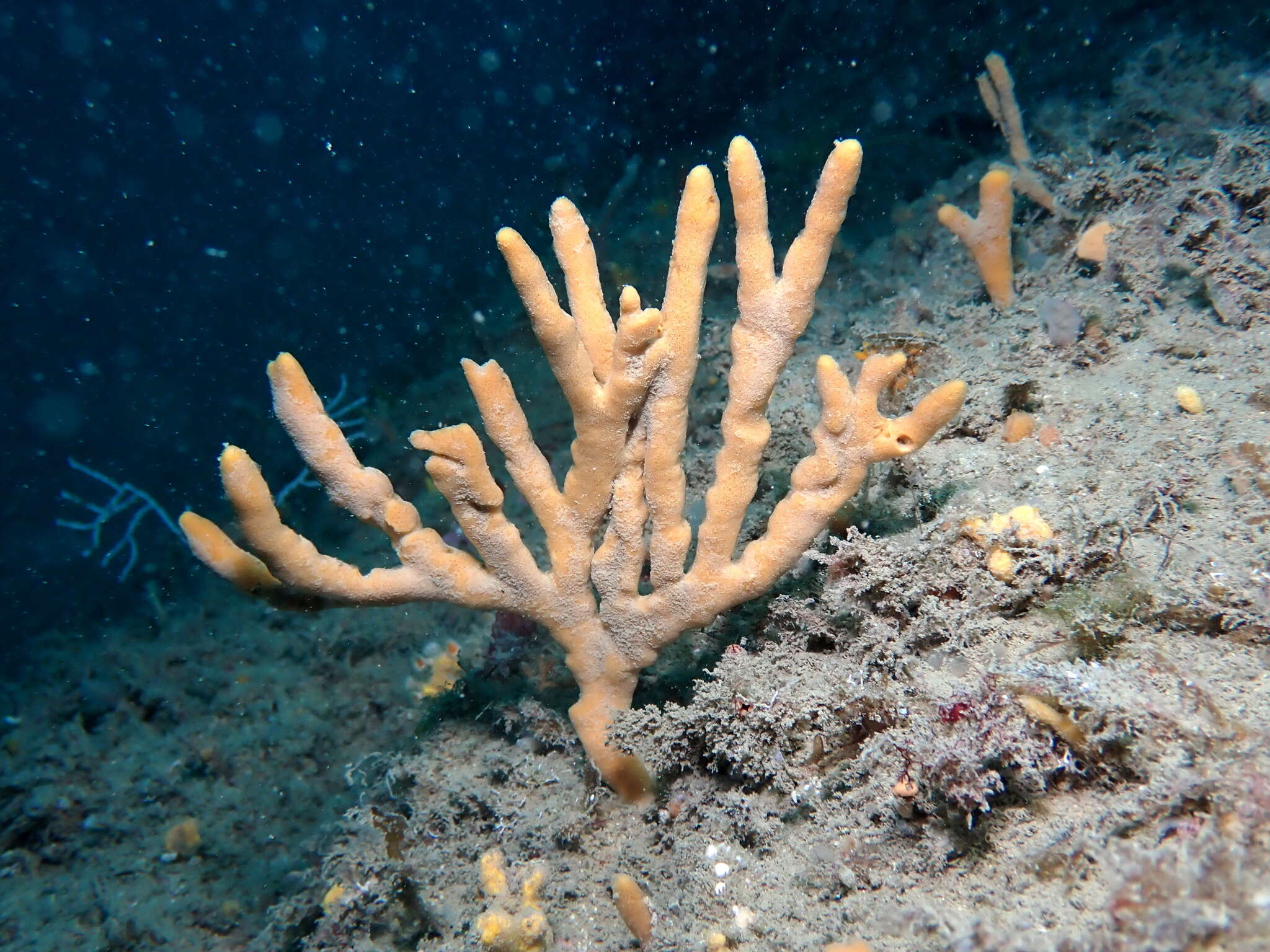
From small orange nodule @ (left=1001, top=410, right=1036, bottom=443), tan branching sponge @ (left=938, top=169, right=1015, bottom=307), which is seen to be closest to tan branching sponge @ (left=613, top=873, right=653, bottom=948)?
small orange nodule @ (left=1001, top=410, right=1036, bottom=443)

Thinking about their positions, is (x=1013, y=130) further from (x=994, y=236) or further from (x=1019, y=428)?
(x=1019, y=428)

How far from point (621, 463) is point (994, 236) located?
10.7ft

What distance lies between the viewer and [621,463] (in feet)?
7.74

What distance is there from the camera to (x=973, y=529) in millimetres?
2211

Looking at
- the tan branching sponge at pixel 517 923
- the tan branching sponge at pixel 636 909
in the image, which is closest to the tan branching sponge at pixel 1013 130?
the tan branching sponge at pixel 636 909

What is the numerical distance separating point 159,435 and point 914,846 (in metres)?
27.6

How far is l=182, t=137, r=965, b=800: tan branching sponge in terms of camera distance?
2072 mm

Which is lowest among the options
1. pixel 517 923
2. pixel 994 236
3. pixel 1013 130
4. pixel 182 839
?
pixel 517 923

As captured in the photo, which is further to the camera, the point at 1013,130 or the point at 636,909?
the point at 1013,130

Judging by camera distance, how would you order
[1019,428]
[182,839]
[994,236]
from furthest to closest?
[182,839] < [994,236] < [1019,428]

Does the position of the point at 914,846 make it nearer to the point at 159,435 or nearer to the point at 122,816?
the point at 122,816

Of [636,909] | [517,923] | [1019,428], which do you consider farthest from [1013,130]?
[517,923]

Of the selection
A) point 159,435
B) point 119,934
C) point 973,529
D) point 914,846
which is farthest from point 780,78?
point 159,435

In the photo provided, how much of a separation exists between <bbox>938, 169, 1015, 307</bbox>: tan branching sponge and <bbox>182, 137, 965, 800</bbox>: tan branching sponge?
2550 millimetres
